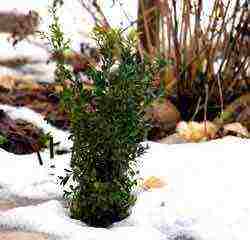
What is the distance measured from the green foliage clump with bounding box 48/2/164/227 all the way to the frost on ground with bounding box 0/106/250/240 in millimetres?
115

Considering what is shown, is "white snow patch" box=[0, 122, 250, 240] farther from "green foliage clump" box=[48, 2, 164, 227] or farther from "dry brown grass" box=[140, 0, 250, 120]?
"dry brown grass" box=[140, 0, 250, 120]

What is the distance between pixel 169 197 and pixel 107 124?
1.44 ft

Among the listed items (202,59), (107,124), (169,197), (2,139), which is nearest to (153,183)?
(169,197)

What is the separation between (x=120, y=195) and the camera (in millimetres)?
2254

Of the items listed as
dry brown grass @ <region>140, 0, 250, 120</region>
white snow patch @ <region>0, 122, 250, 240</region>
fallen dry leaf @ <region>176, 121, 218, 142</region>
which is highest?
dry brown grass @ <region>140, 0, 250, 120</region>

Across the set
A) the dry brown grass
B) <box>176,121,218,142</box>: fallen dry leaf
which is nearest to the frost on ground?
<box>176,121,218,142</box>: fallen dry leaf

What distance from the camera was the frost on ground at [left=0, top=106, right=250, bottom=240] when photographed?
2.17m

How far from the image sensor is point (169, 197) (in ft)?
8.03

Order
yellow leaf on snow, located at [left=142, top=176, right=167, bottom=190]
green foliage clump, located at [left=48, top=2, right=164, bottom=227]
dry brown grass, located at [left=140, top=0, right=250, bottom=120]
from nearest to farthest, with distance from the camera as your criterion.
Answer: green foliage clump, located at [left=48, top=2, right=164, bottom=227]
yellow leaf on snow, located at [left=142, top=176, right=167, bottom=190]
dry brown grass, located at [left=140, top=0, right=250, bottom=120]

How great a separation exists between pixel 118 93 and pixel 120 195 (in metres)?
0.34

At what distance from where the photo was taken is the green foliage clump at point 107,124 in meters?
2.17

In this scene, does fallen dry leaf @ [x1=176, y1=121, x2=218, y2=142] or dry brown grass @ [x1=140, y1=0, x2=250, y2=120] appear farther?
dry brown grass @ [x1=140, y1=0, x2=250, y2=120]

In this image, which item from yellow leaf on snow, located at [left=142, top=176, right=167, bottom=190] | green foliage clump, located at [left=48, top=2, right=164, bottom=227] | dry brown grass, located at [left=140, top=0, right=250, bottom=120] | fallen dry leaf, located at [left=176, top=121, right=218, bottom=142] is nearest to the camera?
green foliage clump, located at [left=48, top=2, right=164, bottom=227]

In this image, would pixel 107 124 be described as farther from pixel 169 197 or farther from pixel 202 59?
pixel 202 59
